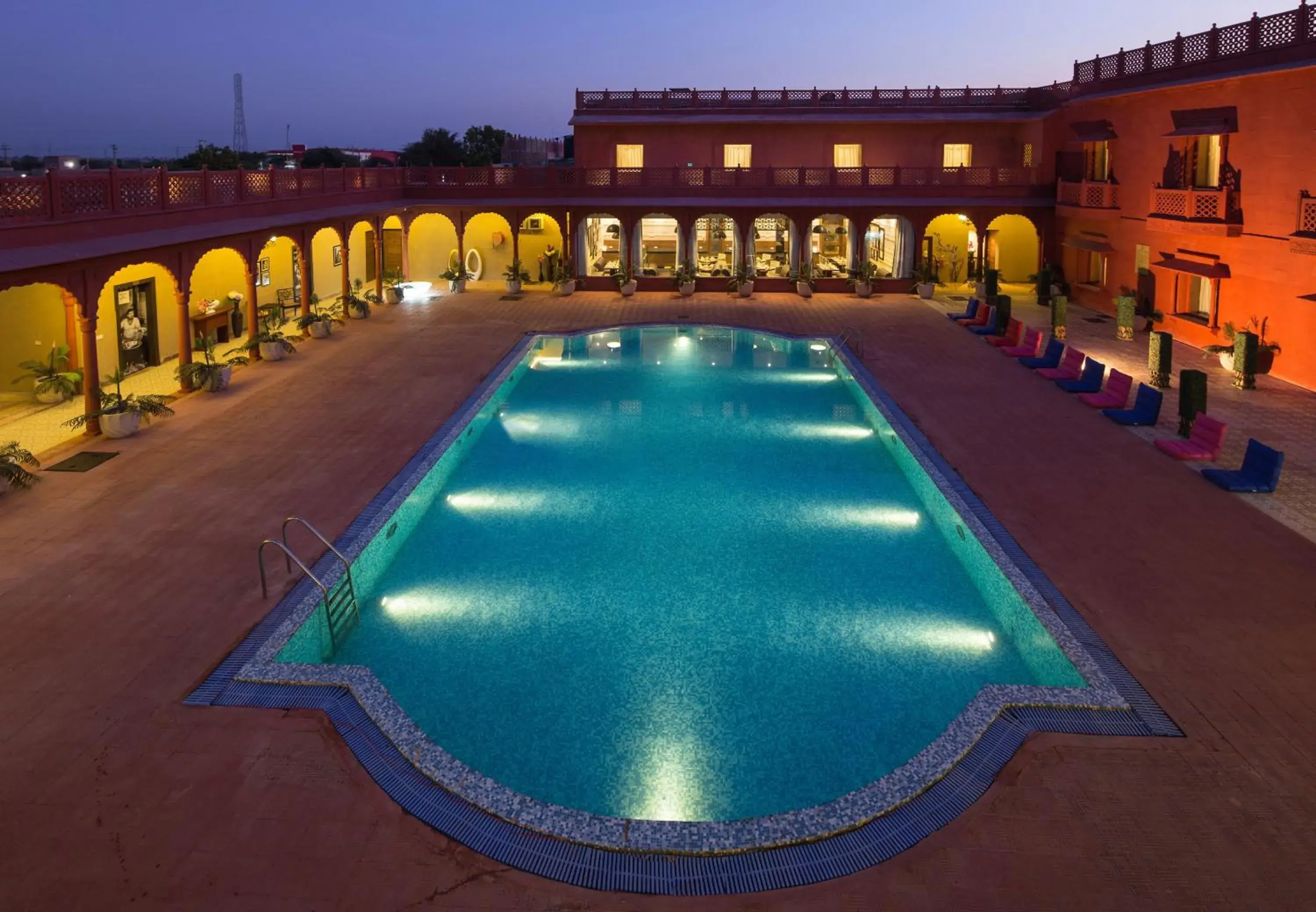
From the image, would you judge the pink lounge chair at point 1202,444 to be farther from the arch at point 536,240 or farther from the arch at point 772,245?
the arch at point 536,240

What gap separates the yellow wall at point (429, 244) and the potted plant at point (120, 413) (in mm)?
21558

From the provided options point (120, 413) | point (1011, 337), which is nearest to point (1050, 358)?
point (1011, 337)

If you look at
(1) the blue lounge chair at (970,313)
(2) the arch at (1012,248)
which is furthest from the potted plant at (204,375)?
(2) the arch at (1012,248)

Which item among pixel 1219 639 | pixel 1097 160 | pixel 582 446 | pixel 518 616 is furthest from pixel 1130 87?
pixel 518 616

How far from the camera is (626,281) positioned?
34.1 meters

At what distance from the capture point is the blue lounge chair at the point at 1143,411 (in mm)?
16750

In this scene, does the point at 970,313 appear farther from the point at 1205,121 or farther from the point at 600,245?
the point at 600,245

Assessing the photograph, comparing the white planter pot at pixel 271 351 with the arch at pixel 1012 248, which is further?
the arch at pixel 1012 248

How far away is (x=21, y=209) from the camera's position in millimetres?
14852

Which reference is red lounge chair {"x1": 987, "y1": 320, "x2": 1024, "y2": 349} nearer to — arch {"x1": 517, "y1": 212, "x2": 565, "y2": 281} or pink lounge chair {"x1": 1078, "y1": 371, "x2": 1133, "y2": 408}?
pink lounge chair {"x1": 1078, "y1": 371, "x2": 1133, "y2": 408}

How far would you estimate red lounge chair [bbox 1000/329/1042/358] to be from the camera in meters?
22.5

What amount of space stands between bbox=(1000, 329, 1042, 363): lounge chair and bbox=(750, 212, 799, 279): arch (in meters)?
13.6

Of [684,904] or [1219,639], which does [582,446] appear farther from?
[684,904]

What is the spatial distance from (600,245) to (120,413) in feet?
83.3
